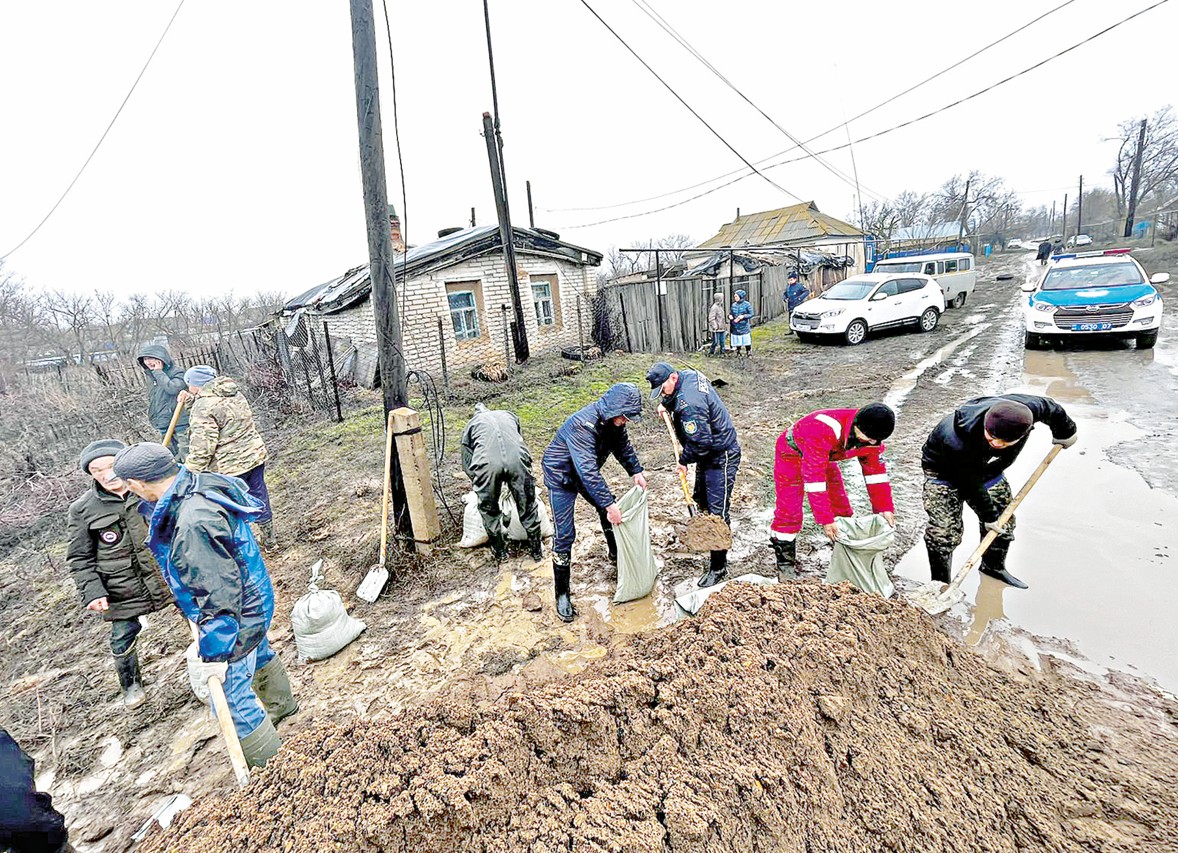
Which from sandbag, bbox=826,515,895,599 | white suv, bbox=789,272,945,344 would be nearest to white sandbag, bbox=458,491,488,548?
sandbag, bbox=826,515,895,599

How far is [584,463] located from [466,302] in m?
9.28

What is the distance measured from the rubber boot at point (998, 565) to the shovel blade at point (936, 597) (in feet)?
1.14

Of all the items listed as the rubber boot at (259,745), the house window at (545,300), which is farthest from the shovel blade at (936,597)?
the house window at (545,300)

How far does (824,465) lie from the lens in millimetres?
2982

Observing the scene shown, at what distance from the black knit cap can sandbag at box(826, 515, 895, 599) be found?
1.89 ft

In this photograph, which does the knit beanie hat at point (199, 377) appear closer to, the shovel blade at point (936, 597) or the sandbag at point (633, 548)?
the sandbag at point (633, 548)

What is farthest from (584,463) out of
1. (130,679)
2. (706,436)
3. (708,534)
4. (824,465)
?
(130,679)

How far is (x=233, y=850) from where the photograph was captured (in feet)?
4.95

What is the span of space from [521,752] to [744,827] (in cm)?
76

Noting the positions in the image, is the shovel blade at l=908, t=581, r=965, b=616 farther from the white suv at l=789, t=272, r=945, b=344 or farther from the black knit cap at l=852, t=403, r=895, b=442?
the white suv at l=789, t=272, r=945, b=344

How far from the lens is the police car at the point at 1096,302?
8.40 meters

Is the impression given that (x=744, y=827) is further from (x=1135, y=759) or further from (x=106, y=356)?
(x=106, y=356)

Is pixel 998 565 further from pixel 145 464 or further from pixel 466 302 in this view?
pixel 466 302

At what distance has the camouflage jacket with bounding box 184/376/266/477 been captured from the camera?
12.8 feet
